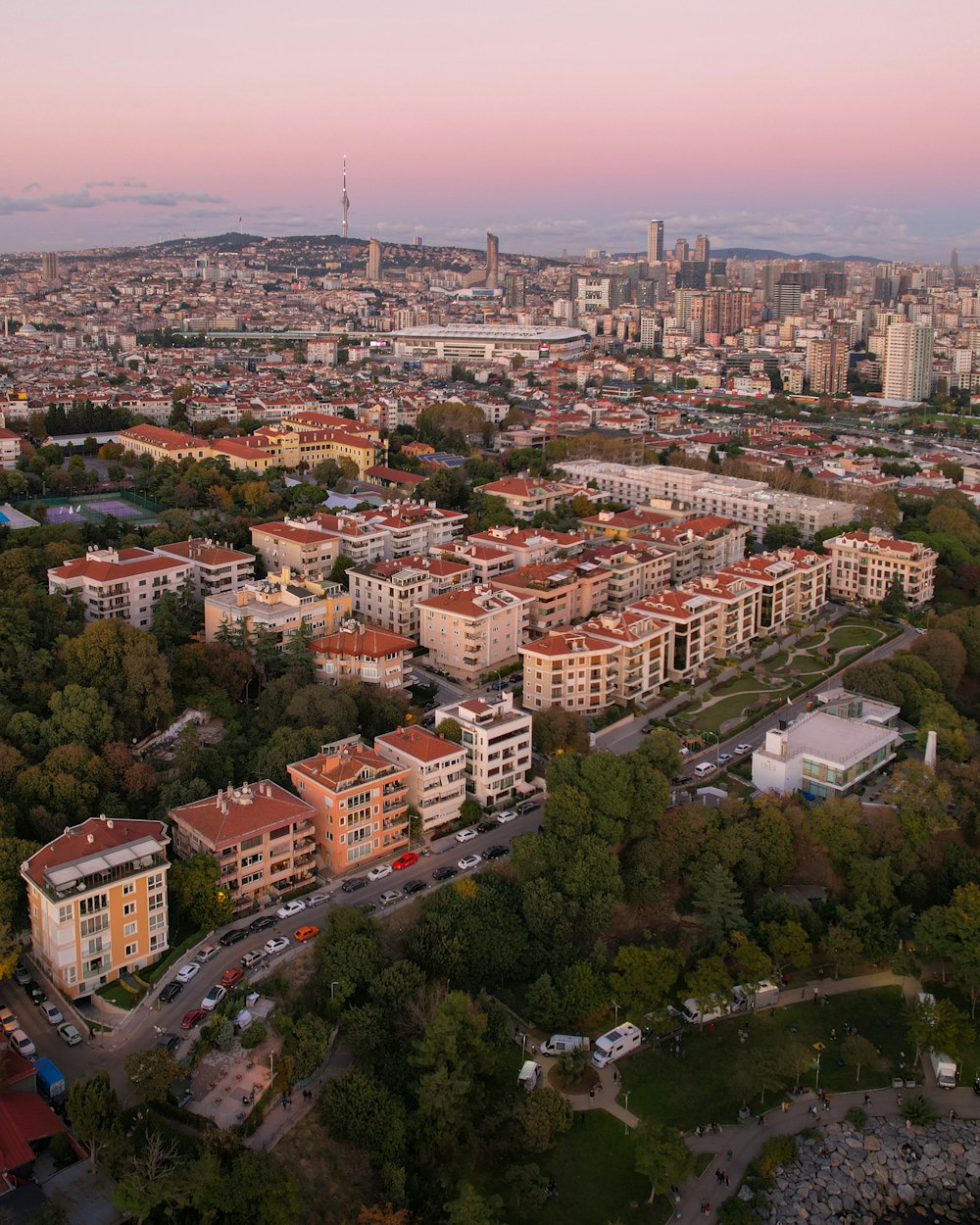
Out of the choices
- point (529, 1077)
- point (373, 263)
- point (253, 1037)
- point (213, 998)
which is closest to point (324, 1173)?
point (253, 1037)

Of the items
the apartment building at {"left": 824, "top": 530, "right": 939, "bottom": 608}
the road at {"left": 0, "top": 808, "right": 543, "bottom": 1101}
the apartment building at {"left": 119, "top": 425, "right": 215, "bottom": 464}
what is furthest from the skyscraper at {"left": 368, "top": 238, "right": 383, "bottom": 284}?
the road at {"left": 0, "top": 808, "right": 543, "bottom": 1101}

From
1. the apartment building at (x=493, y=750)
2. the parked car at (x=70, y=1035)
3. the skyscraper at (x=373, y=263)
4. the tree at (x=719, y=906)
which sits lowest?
the tree at (x=719, y=906)

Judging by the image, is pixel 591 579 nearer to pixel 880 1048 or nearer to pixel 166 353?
pixel 880 1048

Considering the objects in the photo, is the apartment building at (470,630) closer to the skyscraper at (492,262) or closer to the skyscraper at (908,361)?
the skyscraper at (908,361)

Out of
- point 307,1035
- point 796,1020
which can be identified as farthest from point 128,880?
point 796,1020

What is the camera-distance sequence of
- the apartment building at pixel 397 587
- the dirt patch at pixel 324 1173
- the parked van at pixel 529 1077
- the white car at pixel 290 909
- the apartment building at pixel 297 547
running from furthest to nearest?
the apartment building at pixel 297 547 → the apartment building at pixel 397 587 → the white car at pixel 290 909 → the parked van at pixel 529 1077 → the dirt patch at pixel 324 1173

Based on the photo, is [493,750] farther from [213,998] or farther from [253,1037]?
[253,1037]

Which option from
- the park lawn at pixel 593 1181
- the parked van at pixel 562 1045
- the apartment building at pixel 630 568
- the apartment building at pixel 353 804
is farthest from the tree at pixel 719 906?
the apartment building at pixel 630 568
